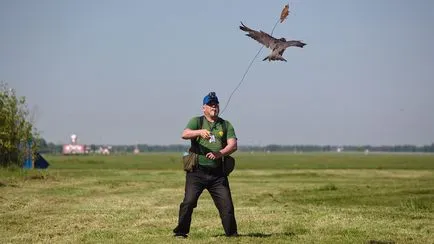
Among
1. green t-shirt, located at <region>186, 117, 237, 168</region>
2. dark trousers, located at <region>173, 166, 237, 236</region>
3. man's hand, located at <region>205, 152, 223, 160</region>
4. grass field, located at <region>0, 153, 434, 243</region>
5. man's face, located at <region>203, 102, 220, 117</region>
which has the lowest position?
grass field, located at <region>0, 153, 434, 243</region>

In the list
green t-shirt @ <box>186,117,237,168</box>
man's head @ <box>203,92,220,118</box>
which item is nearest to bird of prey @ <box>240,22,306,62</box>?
man's head @ <box>203,92,220,118</box>

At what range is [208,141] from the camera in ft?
36.7

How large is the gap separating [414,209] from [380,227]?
5.03m

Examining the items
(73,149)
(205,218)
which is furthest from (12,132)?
(73,149)

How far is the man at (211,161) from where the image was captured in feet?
36.8

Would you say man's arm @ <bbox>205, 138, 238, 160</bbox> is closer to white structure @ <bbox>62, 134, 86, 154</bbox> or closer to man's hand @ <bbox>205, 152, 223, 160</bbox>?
man's hand @ <bbox>205, 152, 223, 160</bbox>

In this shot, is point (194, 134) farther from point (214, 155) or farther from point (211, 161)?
point (211, 161)

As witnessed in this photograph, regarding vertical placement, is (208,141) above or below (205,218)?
above

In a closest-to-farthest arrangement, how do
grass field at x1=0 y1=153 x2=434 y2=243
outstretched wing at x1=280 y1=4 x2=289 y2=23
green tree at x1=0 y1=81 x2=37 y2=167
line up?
outstretched wing at x1=280 y1=4 x2=289 y2=23, grass field at x1=0 y1=153 x2=434 y2=243, green tree at x1=0 y1=81 x2=37 y2=167

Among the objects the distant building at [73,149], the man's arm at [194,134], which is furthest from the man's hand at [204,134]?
the distant building at [73,149]

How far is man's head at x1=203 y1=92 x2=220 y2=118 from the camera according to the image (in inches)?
444

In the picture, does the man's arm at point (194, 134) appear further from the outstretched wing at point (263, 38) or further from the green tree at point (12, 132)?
the green tree at point (12, 132)

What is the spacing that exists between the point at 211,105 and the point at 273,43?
182 centimetres

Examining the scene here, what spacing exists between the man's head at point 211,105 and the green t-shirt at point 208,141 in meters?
0.15
